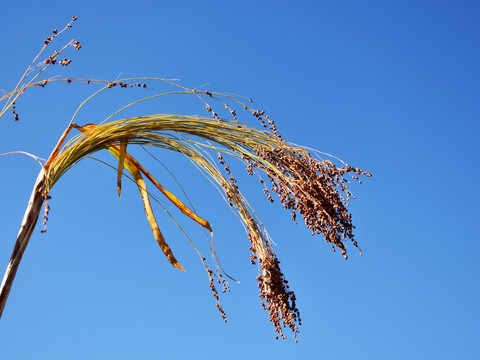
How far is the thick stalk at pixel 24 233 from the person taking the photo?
1.53m

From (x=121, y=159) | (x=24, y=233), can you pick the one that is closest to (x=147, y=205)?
(x=121, y=159)

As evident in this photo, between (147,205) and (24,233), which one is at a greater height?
(147,205)

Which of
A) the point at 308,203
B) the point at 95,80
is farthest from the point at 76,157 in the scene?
the point at 308,203

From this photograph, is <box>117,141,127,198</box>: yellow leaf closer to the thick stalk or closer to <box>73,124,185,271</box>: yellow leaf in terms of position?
<box>73,124,185,271</box>: yellow leaf

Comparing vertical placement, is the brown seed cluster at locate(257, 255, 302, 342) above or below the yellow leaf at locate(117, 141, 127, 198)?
below

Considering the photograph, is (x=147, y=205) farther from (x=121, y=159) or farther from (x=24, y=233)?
(x=24, y=233)

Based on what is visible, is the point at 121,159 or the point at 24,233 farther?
the point at 121,159

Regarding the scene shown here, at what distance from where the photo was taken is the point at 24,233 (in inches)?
63.3

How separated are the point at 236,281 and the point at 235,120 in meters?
0.62

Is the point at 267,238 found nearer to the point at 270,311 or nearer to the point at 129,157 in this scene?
the point at 270,311

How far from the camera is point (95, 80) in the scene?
5.75ft

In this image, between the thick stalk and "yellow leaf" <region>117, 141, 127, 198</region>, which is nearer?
the thick stalk

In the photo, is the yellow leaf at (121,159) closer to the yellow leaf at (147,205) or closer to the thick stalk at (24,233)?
the yellow leaf at (147,205)

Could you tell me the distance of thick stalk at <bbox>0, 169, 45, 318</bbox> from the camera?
1534mm
